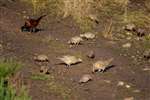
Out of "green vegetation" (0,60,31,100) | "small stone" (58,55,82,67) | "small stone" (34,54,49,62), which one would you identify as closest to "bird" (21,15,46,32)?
"small stone" (34,54,49,62)

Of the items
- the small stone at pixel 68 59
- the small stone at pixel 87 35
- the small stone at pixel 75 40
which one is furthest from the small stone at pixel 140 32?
the small stone at pixel 68 59

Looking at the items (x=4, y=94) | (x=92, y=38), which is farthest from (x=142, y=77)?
(x=4, y=94)

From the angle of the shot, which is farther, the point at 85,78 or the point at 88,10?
the point at 88,10

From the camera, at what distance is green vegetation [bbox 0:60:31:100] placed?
4.93 metres

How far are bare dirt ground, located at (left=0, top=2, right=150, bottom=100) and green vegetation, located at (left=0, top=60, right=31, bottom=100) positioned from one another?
0.19 m

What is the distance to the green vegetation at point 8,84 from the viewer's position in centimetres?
493

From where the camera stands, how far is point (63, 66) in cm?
686

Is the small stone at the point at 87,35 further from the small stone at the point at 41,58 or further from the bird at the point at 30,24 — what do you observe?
the small stone at the point at 41,58

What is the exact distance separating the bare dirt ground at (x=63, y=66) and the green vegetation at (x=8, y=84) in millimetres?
187

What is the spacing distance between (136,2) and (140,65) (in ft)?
9.65

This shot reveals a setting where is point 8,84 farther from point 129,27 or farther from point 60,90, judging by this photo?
point 129,27

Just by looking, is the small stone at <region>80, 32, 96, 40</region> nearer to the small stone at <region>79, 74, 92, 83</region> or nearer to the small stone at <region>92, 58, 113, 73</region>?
the small stone at <region>92, 58, 113, 73</region>

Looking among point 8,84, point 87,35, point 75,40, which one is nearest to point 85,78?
point 8,84

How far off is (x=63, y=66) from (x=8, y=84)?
147 centimetres
